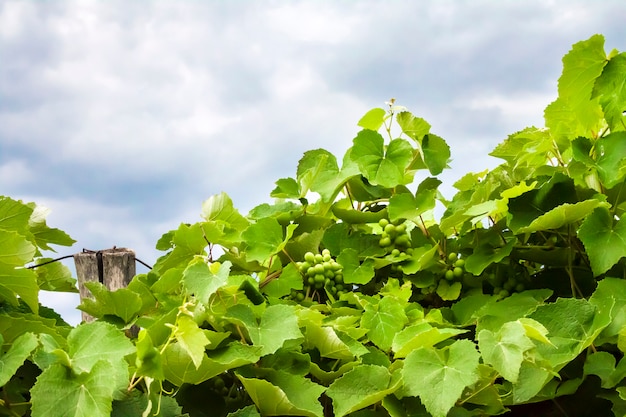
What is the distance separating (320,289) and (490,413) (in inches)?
23.9

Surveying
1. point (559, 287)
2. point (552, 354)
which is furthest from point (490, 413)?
point (559, 287)

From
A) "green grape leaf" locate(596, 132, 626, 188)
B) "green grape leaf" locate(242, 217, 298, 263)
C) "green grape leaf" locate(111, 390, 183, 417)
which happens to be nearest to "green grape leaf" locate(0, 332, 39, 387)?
"green grape leaf" locate(111, 390, 183, 417)

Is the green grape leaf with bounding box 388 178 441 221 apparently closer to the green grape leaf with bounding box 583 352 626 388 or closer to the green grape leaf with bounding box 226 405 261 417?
the green grape leaf with bounding box 583 352 626 388

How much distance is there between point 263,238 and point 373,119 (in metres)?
0.54

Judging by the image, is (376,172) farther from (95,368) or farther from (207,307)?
(95,368)

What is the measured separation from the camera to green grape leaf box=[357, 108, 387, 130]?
1.98 m

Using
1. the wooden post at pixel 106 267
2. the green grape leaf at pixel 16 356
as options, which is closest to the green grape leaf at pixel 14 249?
the green grape leaf at pixel 16 356

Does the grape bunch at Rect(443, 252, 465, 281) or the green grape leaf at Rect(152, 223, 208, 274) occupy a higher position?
the green grape leaf at Rect(152, 223, 208, 274)

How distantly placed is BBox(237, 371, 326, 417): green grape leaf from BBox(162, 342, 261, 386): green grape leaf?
0.12 feet

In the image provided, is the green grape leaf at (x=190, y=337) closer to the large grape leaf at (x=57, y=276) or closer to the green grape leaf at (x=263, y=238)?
the green grape leaf at (x=263, y=238)

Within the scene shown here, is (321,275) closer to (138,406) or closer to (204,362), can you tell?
(204,362)

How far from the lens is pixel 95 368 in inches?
43.6

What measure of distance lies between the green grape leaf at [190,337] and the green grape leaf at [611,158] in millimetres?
1024

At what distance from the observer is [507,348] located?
1194 mm
